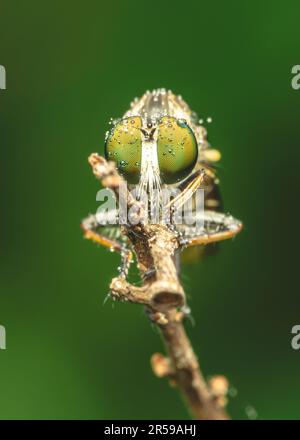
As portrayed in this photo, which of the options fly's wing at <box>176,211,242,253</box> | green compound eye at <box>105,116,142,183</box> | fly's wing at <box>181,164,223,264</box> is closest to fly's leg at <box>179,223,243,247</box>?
fly's wing at <box>176,211,242,253</box>

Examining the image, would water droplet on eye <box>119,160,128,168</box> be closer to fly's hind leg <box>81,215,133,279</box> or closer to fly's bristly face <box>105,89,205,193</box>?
fly's bristly face <box>105,89,205,193</box>

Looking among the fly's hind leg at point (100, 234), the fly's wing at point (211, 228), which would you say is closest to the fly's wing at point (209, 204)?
the fly's wing at point (211, 228)

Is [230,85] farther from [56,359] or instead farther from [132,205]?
[132,205]

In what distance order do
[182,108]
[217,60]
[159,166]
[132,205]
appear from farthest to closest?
1. [217,60]
2. [182,108]
3. [159,166]
4. [132,205]

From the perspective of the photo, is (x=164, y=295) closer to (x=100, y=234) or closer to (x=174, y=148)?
(x=174, y=148)

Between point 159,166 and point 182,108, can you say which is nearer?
point 159,166

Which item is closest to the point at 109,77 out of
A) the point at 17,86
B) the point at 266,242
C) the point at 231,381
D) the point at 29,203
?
the point at 17,86
